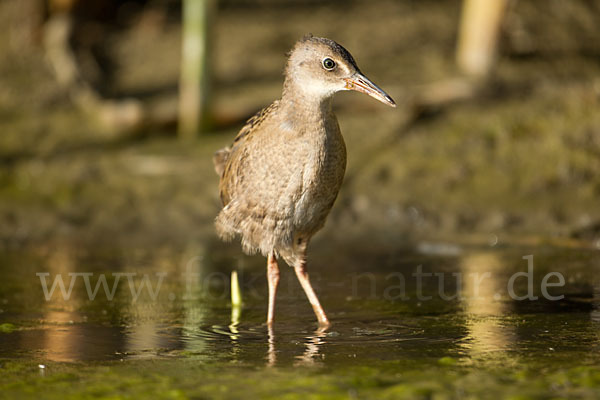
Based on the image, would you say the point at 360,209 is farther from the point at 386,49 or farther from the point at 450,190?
the point at 386,49

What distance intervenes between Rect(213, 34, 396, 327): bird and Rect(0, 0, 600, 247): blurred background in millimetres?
3019

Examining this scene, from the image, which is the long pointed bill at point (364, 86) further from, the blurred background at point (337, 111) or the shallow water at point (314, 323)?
the blurred background at point (337, 111)

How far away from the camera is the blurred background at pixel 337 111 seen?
384 inches

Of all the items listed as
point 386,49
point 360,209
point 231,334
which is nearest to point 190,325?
point 231,334

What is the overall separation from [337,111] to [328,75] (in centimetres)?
518

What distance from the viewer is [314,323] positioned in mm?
6109

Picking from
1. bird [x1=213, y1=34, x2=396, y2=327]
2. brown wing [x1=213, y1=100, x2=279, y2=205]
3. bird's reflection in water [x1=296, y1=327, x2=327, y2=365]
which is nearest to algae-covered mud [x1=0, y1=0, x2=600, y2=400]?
bird's reflection in water [x1=296, y1=327, x2=327, y2=365]

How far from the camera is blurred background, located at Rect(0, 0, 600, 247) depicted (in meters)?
9.76

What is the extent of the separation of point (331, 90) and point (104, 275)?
9.17 feet

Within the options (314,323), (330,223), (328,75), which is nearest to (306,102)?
(328,75)

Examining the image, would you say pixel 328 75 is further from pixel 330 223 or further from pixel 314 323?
pixel 330 223

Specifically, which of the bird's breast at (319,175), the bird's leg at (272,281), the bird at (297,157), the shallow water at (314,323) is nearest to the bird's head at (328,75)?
the bird at (297,157)

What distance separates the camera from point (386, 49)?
12.7 meters

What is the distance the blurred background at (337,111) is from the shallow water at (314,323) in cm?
101
